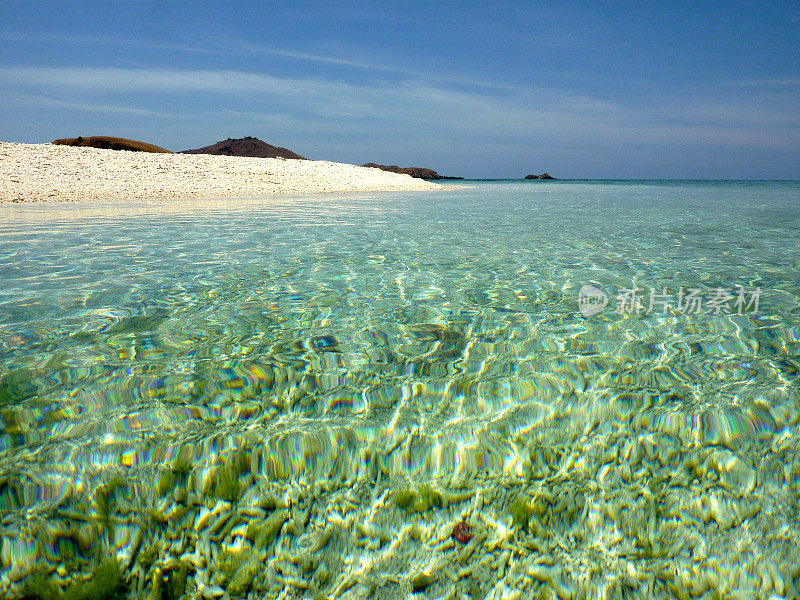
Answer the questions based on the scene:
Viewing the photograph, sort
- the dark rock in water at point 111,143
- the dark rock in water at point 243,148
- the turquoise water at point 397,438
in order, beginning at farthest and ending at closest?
1. the dark rock in water at point 243,148
2. the dark rock in water at point 111,143
3. the turquoise water at point 397,438

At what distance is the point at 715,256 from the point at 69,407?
27.5 ft

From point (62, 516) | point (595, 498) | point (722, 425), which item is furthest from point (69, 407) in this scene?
point (722, 425)

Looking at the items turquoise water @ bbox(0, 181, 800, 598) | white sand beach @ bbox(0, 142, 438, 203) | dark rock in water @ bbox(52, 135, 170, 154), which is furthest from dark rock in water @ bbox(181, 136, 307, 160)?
turquoise water @ bbox(0, 181, 800, 598)

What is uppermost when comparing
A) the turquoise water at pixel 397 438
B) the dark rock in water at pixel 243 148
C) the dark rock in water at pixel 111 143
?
the dark rock in water at pixel 243 148

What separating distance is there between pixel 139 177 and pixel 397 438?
953 inches

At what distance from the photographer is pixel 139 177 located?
885 inches

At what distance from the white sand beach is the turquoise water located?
1700cm

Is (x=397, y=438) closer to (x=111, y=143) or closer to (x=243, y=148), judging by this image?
(x=111, y=143)

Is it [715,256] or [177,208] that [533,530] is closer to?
[715,256]

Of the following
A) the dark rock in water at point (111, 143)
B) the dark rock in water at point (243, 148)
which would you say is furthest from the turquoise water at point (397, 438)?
the dark rock in water at point (243, 148)

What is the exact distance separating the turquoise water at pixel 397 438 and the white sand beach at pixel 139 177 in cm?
1700

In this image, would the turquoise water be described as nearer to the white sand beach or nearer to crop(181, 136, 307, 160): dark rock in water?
the white sand beach

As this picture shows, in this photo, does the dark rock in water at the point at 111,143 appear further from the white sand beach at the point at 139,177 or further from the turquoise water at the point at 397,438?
the turquoise water at the point at 397,438

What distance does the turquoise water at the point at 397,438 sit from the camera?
1960 millimetres
